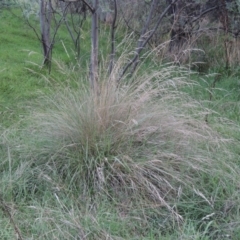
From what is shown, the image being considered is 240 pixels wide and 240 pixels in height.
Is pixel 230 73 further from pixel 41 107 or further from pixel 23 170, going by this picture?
pixel 23 170

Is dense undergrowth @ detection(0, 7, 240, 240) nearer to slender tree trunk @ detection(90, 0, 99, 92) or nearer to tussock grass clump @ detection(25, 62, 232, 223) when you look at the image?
tussock grass clump @ detection(25, 62, 232, 223)

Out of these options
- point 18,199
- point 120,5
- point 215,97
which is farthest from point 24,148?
point 120,5

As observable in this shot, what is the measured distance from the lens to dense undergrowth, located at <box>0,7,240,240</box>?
339cm

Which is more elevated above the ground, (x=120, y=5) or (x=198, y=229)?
(x=120, y=5)

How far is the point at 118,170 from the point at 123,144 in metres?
0.26

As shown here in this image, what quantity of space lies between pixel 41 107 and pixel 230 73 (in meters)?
3.79

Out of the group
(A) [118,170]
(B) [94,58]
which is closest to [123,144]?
(A) [118,170]

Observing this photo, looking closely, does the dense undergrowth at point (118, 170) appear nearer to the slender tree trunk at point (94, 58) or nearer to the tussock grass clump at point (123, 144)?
the tussock grass clump at point (123, 144)

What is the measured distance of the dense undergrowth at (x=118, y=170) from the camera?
133 inches

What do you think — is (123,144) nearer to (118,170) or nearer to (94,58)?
(118,170)

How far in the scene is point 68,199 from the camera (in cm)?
367

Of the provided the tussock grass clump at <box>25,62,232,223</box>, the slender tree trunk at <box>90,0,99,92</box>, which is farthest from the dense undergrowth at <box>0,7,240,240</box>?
the slender tree trunk at <box>90,0,99,92</box>

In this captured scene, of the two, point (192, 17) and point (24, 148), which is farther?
point (192, 17)

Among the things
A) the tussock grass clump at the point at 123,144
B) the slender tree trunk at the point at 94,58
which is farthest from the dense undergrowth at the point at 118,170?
the slender tree trunk at the point at 94,58
